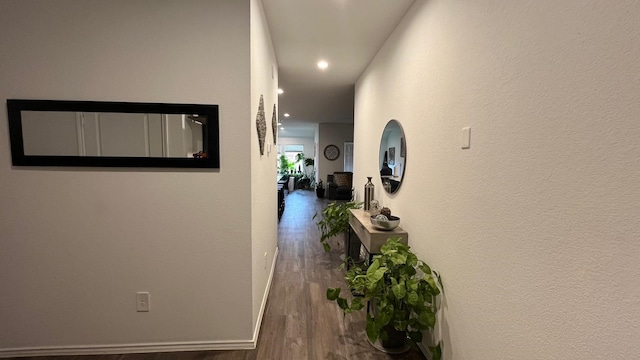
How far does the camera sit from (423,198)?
6.38 feet

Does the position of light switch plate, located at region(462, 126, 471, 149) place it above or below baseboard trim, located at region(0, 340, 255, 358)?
above

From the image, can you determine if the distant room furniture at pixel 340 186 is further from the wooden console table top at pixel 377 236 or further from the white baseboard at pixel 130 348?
the white baseboard at pixel 130 348

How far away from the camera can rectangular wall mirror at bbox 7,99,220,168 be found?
1.67 m

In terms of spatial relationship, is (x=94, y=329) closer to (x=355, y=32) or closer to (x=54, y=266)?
(x=54, y=266)

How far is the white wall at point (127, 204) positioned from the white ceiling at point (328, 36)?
680mm

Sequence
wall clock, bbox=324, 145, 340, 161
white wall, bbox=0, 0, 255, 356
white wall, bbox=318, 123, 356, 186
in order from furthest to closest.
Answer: wall clock, bbox=324, 145, 340, 161, white wall, bbox=318, 123, 356, 186, white wall, bbox=0, 0, 255, 356

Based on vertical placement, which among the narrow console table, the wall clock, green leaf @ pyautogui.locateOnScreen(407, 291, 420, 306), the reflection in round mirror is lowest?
green leaf @ pyautogui.locateOnScreen(407, 291, 420, 306)

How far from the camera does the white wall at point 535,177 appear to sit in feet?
2.51

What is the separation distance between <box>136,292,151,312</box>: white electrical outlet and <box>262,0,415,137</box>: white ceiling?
2259mm

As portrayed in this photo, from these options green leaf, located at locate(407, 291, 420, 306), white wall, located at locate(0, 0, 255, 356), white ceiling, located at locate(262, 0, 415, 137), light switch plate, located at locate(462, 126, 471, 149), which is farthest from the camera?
white ceiling, located at locate(262, 0, 415, 137)

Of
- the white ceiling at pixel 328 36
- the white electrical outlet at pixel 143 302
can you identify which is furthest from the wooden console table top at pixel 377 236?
the white ceiling at pixel 328 36

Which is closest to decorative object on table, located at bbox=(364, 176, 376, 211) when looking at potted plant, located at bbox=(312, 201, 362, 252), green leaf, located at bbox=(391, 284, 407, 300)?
potted plant, located at bbox=(312, 201, 362, 252)

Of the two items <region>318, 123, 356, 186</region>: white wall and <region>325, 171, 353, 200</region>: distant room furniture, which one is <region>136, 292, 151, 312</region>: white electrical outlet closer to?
<region>325, 171, 353, 200</region>: distant room furniture

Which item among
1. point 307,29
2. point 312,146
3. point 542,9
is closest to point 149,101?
point 307,29
